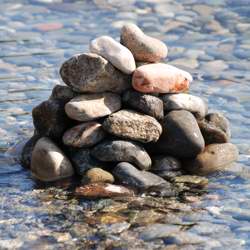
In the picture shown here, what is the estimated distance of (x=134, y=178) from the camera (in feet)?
19.4

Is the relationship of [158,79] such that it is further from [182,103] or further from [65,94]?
[65,94]

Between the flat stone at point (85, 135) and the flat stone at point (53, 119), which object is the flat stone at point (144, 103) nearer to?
the flat stone at point (85, 135)

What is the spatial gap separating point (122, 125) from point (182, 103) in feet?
1.80

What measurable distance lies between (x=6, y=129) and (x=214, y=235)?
8.12 feet

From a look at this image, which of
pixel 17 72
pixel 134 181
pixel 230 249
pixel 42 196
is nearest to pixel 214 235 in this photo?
pixel 230 249

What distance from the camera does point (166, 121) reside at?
20.5 ft

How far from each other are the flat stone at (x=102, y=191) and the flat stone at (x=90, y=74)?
0.73m

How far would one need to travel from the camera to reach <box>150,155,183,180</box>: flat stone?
6170mm

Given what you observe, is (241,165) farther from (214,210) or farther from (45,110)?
(45,110)

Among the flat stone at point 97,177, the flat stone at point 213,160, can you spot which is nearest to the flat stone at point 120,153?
the flat stone at point 97,177

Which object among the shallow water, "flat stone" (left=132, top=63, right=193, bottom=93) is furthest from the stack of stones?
the shallow water

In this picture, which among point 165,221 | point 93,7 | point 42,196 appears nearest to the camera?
point 165,221

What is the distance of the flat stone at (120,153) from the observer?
19.7 ft

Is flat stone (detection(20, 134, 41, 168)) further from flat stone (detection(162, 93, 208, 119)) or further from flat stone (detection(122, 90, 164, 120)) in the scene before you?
flat stone (detection(162, 93, 208, 119))
